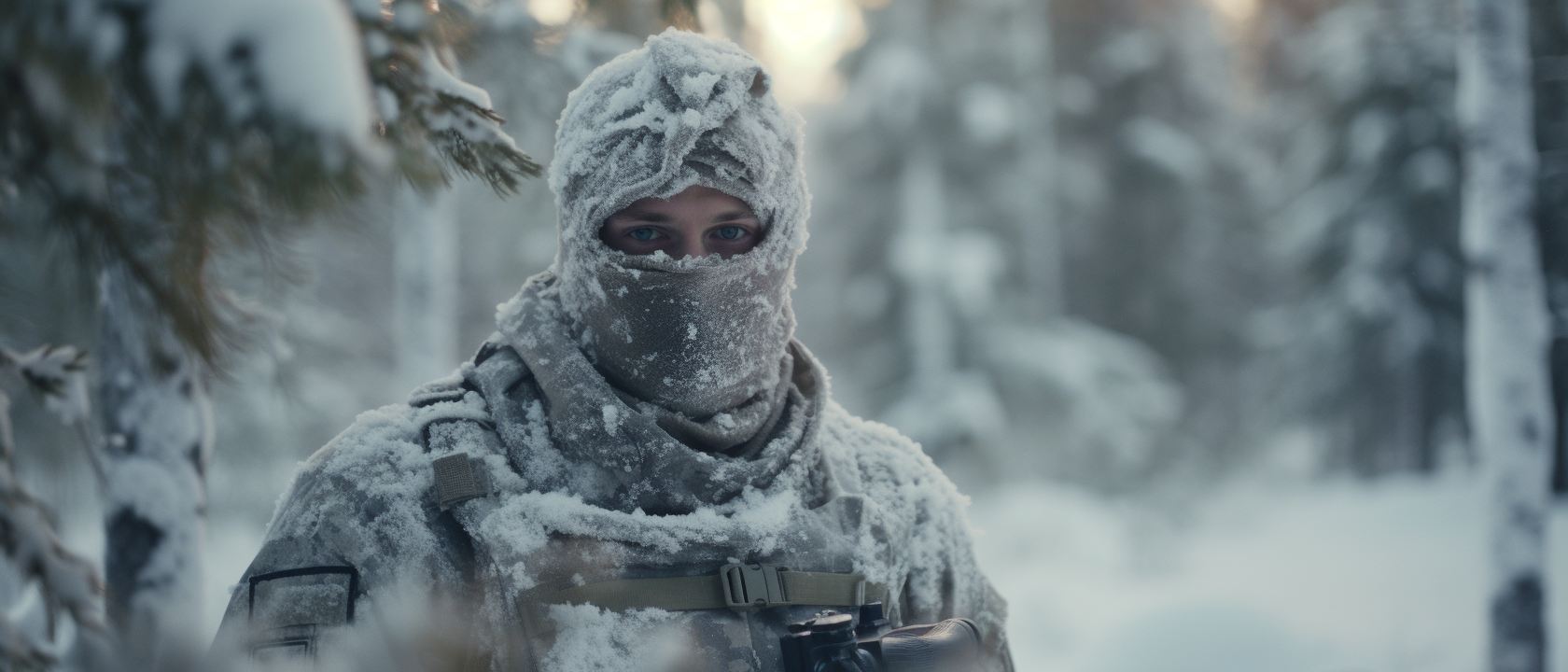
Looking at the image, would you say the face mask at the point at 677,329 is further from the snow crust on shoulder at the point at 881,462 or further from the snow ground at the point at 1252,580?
the snow ground at the point at 1252,580

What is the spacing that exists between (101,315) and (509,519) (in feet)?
7.00

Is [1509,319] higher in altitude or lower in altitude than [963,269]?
lower

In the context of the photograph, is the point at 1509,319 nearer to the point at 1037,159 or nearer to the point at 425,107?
the point at 425,107

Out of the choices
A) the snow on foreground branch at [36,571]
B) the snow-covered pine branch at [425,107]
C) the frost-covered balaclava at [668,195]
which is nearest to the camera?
the snow on foreground branch at [36,571]

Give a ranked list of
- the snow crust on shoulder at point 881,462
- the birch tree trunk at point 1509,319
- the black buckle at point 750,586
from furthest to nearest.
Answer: the birch tree trunk at point 1509,319 < the snow crust on shoulder at point 881,462 < the black buckle at point 750,586

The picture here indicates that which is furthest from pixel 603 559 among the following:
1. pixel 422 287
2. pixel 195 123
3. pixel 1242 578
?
pixel 1242 578

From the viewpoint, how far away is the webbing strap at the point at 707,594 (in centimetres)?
198

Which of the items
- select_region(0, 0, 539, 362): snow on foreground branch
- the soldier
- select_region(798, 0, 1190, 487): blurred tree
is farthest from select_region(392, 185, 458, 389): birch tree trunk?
select_region(798, 0, 1190, 487): blurred tree

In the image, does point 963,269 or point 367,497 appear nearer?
point 367,497

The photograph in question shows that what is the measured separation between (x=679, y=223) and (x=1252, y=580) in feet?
37.7

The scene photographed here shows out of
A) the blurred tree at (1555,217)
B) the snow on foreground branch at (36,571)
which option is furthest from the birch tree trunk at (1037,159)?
the snow on foreground branch at (36,571)

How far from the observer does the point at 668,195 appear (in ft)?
7.18

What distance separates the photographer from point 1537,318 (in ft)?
17.4

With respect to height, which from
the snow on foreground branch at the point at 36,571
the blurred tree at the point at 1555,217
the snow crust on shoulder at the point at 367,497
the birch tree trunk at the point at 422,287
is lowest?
the snow on foreground branch at the point at 36,571
